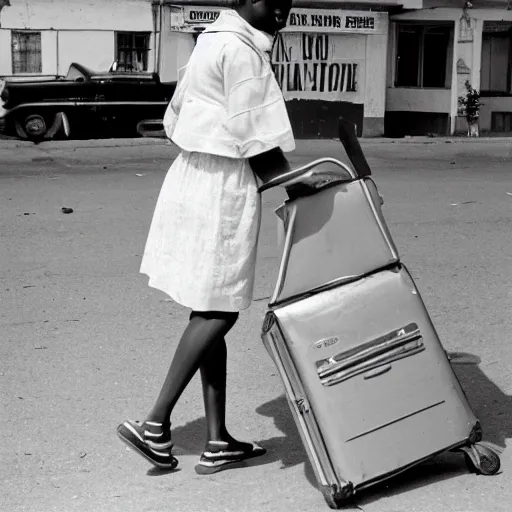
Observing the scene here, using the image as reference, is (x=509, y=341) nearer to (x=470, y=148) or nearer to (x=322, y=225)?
(x=322, y=225)

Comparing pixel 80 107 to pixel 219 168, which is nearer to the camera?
pixel 219 168

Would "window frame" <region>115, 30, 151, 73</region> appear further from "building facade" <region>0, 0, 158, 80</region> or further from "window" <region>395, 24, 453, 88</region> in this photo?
"window" <region>395, 24, 453, 88</region>

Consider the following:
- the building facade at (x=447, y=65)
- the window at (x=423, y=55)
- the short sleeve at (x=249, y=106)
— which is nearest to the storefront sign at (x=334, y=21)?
the building facade at (x=447, y=65)

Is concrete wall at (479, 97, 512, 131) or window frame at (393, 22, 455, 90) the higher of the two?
window frame at (393, 22, 455, 90)

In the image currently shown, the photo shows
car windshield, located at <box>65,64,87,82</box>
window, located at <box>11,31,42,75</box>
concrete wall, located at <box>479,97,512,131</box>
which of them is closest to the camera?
car windshield, located at <box>65,64,87,82</box>

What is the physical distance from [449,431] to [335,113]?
2100 centimetres

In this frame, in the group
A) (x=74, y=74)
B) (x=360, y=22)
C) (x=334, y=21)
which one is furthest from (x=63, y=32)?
(x=360, y=22)

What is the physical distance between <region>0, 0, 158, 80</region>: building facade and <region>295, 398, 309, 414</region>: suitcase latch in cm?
1919

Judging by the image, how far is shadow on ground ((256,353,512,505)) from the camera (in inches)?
144

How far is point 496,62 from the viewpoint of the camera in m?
26.5

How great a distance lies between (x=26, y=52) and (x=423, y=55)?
372 inches

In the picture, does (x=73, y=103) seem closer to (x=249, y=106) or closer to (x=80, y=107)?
(x=80, y=107)

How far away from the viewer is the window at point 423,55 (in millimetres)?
25266

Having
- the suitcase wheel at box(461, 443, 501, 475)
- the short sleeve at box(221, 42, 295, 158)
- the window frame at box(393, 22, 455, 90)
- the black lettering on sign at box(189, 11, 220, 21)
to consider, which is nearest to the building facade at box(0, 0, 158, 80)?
the black lettering on sign at box(189, 11, 220, 21)
